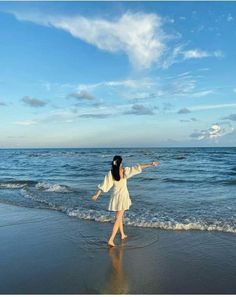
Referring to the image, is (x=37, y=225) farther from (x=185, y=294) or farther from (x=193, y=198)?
(x=193, y=198)

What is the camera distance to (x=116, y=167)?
6918 millimetres

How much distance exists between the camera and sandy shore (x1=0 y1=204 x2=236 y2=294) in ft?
16.4

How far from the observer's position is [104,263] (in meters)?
6.04

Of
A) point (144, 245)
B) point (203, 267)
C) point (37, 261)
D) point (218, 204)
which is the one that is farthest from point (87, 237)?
point (218, 204)

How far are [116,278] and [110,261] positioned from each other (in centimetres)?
80

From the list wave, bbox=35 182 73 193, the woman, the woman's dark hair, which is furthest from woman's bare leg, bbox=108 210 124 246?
wave, bbox=35 182 73 193

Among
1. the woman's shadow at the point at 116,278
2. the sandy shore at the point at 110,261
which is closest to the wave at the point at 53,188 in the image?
the sandy shore at the point at 110,261

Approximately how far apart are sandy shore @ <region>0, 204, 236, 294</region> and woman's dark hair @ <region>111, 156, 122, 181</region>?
145 cm

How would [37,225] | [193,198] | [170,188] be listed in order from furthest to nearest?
1. [170,188]
2. [193,198]
3. [37,225]

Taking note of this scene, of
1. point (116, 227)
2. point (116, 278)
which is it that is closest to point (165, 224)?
point (116, 227)

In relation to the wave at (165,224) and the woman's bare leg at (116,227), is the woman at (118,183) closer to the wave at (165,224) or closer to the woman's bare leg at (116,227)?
the woman's bare leg at (116,227)

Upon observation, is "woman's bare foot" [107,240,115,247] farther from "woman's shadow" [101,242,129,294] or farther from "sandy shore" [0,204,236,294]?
"woman's shadow" [101,242,129,294]

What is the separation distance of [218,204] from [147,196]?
2879mm

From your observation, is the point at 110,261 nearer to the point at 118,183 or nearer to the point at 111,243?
the point at 111,243
